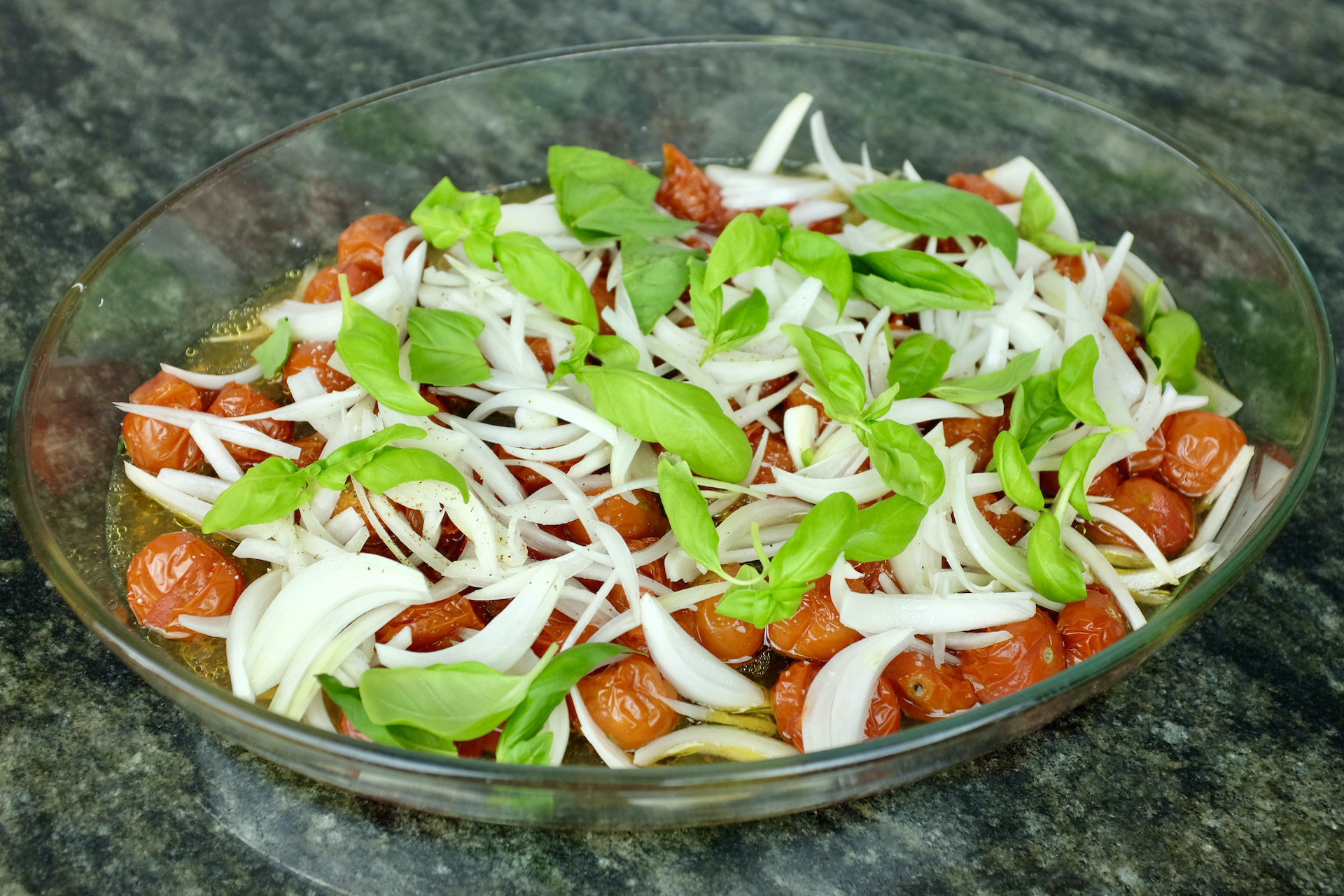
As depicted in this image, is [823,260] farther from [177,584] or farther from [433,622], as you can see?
[177,584]

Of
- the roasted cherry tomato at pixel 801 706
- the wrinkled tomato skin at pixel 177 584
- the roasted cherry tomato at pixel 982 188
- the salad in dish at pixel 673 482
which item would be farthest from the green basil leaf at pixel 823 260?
the wrinkled tomato skin at pixel 177 584

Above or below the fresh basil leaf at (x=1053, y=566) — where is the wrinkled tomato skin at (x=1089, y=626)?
below

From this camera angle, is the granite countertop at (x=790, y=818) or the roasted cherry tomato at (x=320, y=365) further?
the roasted cherry tomato at (x=320, y=365)

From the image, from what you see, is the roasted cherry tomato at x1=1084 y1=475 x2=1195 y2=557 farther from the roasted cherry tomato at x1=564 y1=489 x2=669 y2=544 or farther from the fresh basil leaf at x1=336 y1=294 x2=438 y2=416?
the fresh basil leaf at x1=336 y1=294 x2=438 y2=416

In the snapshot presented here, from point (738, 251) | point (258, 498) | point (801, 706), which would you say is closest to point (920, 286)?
point (738, 251)

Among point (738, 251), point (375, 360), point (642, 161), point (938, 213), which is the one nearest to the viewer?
point (375, 360)

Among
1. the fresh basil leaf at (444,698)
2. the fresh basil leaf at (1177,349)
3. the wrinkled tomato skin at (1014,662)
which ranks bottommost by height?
the fresh basil leaf at (444,698)

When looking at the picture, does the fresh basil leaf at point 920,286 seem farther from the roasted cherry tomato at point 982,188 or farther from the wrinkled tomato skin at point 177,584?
the wrinkled tomato skin at point 177,584
